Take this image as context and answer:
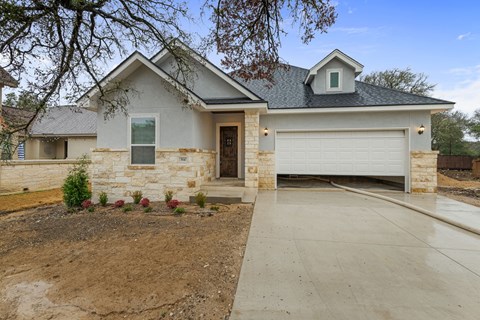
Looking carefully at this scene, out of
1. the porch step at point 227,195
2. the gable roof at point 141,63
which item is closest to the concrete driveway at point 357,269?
the porch step at point 227,195

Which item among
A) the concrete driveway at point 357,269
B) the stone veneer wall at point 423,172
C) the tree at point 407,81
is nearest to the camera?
the concrete driveway at point 357,269

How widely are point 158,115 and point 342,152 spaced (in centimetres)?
754

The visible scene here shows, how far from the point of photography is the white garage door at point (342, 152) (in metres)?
8.98

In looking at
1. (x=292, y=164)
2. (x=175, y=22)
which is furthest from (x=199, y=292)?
(x=292, y=164)

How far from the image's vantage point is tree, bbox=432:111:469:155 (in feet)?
70.9

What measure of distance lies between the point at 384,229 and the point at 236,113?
23.8ft

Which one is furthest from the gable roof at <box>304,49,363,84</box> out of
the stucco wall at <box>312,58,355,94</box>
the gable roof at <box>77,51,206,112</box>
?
the gable roof at <box>77,51,206,112</box>

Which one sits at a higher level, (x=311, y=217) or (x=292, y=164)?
(x=292, y=164)

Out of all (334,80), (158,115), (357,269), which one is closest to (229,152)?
(158,115)

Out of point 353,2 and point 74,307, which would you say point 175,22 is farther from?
point 74,307

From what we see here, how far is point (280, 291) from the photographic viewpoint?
8.59 ft

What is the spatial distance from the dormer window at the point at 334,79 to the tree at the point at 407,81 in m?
14.8

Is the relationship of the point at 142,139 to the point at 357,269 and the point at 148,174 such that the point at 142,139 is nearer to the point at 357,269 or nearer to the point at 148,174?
the point at 148,174

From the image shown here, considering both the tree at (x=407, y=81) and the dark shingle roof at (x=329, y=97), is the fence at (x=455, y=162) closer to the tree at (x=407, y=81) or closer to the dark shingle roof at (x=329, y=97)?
the tree at (x=407, y=81)
